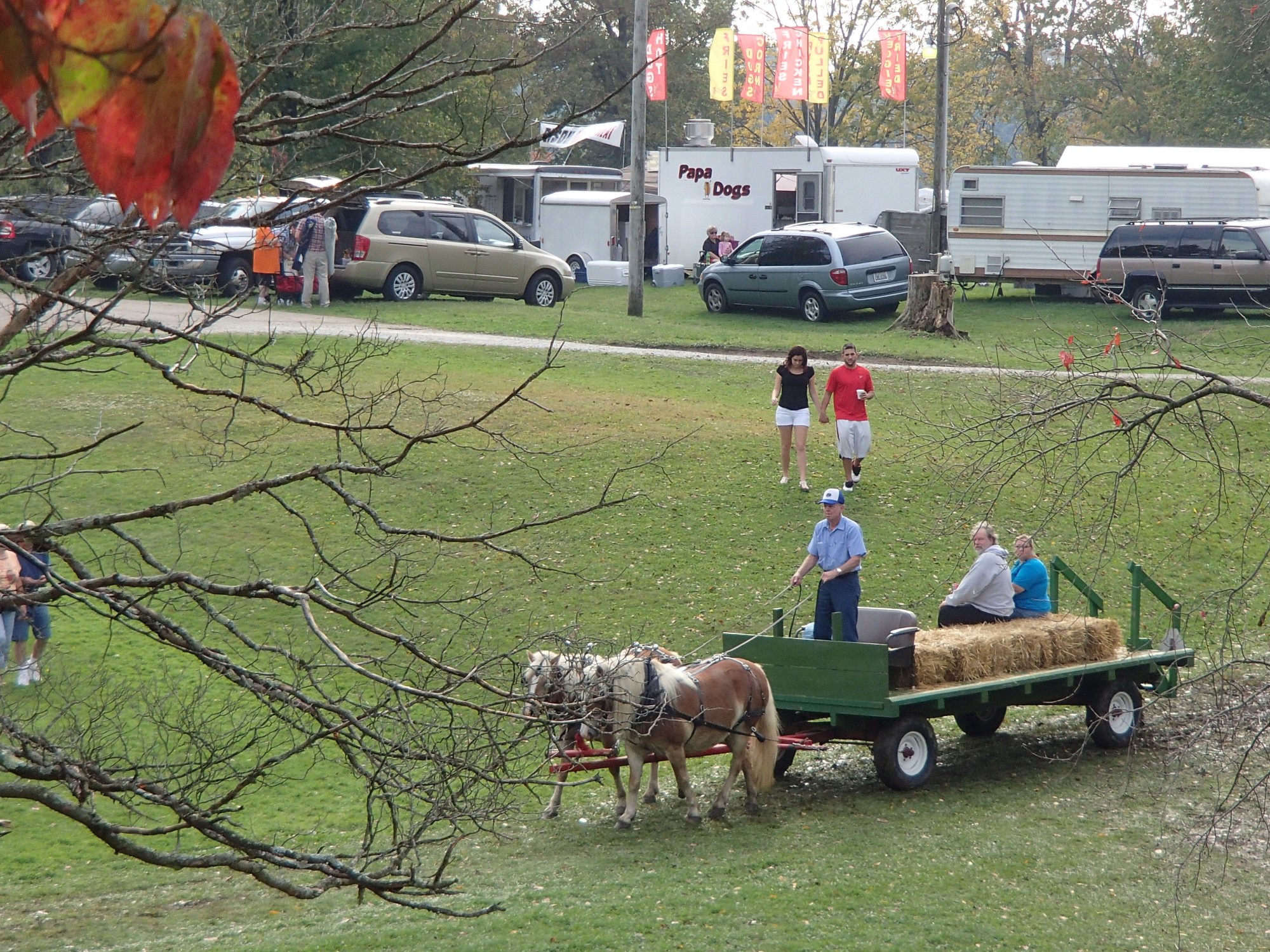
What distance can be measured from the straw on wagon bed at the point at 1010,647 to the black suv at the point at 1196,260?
57.8 ft

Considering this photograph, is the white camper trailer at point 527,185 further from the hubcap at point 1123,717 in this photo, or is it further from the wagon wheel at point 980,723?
the hubcap at point 1123,717

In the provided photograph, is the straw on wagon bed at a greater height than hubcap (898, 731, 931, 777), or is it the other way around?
the straw on wagon bed

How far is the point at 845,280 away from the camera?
97.7 feet

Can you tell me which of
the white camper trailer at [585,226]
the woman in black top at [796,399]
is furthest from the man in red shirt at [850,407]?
the white camper trailer at [585,226]

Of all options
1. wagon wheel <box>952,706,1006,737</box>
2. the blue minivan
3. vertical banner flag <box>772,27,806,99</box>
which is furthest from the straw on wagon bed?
vertical banner flag <box>772,27,806,99</box>

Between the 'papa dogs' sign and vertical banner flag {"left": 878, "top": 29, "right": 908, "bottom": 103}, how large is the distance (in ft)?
35.6

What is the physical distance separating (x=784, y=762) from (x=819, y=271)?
19961 mm

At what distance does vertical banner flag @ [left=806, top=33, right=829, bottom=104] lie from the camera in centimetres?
4622

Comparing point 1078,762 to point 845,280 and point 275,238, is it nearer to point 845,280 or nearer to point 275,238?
point 275,238

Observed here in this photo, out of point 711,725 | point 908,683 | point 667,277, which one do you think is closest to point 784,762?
point 908,683

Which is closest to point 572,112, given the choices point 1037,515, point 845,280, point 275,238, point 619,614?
point 275,238

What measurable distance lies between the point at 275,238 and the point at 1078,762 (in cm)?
818

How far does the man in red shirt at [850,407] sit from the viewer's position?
16.6 metres

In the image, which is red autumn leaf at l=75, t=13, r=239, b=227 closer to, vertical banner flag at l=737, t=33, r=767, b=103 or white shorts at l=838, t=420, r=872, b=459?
white shorts at l=838, t=420, r=872, b=459
